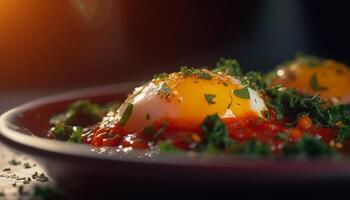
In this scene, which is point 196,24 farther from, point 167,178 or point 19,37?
point 167,178

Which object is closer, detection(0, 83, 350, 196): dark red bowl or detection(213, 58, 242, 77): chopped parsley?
detection(0, 83, 350, 196): dark red bowl

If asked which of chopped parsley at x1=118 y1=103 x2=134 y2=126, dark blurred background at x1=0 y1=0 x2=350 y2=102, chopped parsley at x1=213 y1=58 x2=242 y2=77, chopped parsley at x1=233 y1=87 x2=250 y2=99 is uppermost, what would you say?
dark blurred background at x1=0 y1=0 x2=350 y2=102

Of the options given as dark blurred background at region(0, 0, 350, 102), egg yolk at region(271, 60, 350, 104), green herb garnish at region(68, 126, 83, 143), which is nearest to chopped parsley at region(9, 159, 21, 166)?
green herb garnish at region(68, 126, 83, 143)

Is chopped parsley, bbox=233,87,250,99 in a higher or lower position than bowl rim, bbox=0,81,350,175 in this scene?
higher

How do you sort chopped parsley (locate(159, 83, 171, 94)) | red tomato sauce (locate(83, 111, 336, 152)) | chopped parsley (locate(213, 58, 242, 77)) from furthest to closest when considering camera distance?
chopped parsley (locate(213, 58, 242, 77)) < chopped parsley (locate(159, 83, 171, 94)) < red tomato sauce (locate(83, 111, 336, 152))

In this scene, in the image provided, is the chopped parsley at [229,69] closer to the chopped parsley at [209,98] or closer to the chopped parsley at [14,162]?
the chopped parsley at [209,98]

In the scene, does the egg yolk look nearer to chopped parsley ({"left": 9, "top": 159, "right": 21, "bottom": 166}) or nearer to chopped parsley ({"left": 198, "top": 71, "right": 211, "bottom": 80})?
chopped parsley ({"left": 198, "top": 71, "right": 211, "bottom": 80})

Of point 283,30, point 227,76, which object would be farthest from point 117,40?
point 227,76
